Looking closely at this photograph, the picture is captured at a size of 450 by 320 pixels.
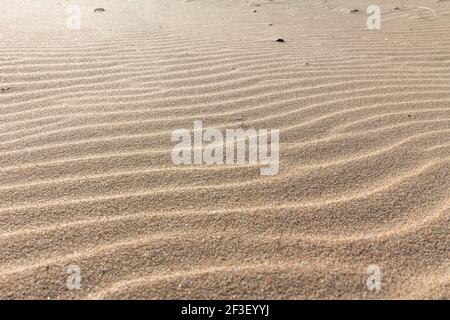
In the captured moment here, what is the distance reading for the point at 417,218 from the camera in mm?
1828

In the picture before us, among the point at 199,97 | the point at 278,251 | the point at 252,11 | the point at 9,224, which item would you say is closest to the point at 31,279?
the point at 9,224

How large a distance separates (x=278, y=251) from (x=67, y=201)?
0.92 metres

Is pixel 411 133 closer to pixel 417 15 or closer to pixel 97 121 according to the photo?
pixel 97 121

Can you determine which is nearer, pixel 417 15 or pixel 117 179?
pixel 117 179

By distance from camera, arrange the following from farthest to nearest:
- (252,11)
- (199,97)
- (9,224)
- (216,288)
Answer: (252,11), (199,97), (9,224), (216,288)

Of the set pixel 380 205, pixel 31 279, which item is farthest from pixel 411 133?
pixel 31 279

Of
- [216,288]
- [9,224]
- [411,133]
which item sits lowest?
[216,288]

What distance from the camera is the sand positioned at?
156 cm

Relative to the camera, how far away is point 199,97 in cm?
312

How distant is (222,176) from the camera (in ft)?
7.07

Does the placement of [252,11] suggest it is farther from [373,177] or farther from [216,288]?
[216,288]

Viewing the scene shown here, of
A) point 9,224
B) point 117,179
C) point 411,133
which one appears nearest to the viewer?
point 9,224

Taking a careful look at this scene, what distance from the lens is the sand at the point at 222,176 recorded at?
156 centimetres

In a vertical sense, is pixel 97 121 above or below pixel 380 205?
above
